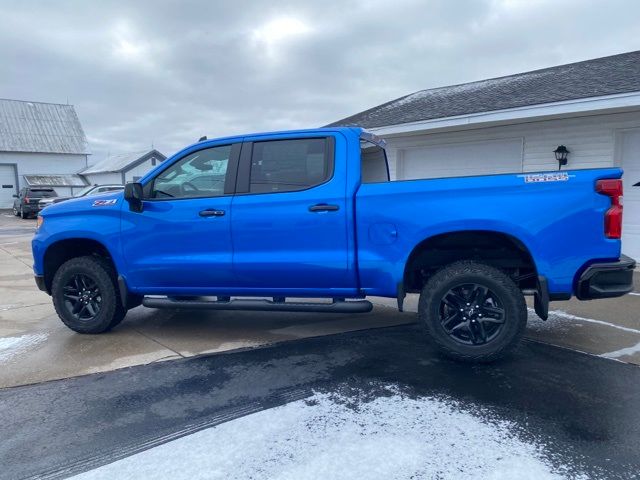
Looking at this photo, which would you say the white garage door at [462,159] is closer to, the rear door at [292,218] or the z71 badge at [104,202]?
the rear door at [292,218]

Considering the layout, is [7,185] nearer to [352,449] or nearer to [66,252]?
[66,252]

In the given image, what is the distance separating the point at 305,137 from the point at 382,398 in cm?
242

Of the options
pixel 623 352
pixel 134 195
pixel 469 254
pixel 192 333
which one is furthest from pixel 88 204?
pixel 623 352

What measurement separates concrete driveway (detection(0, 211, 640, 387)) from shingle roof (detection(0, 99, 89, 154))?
122 feet

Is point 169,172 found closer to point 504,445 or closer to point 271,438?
point 271,438

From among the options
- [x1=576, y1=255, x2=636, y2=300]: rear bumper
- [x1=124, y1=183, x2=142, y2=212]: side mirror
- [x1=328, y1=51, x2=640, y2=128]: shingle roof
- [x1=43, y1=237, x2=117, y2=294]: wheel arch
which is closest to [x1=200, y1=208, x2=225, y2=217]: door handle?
[x1=124, y1=183, x2=142, y2=212]: side mirror

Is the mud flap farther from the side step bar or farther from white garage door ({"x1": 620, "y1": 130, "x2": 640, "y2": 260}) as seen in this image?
white garage door ({"x1": 620, "y1": 130, "x2": 640, "y2": 260})

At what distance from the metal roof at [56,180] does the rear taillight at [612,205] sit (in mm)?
39408

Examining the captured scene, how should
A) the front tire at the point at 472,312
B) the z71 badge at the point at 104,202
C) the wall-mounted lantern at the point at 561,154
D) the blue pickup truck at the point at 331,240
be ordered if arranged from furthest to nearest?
1. the wall-mounted lantern at the point at 561,154
2. the z71 badge at the point at 104,202
3. the front tire at the point at 472,312
4. the blue pickup truck at the point at 331,240

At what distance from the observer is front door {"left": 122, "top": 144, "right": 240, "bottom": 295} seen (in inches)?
176

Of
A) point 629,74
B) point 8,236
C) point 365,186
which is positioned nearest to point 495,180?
point 365,186

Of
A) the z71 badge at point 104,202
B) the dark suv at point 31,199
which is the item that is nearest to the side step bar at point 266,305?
the z71 badge at point 104,202

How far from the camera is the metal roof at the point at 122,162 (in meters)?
40.1

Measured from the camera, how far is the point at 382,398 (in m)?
3.47
